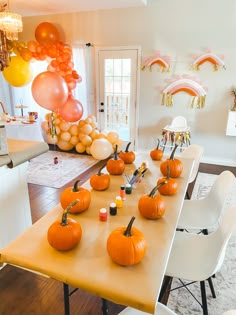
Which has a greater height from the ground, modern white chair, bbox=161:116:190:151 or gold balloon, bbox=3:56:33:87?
gold balloon, bbox=3:56:33:87

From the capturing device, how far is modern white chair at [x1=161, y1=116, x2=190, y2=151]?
431 centimetres

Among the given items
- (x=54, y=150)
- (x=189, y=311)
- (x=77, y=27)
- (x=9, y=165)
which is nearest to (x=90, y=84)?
(x=77, y=27)

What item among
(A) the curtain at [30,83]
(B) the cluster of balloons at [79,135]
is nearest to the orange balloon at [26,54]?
(A) the curtain at [30,83]

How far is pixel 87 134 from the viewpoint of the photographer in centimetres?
489

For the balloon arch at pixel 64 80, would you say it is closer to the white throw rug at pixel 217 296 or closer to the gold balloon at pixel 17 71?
the gold balloon at pixel 17 71

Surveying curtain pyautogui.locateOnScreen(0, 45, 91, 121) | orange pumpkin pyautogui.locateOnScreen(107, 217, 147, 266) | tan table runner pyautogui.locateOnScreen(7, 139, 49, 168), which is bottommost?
orange pumpkin pyautogui.locateOnScreen(107, 217, 147, 266)

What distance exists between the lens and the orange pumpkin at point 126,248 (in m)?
0.96

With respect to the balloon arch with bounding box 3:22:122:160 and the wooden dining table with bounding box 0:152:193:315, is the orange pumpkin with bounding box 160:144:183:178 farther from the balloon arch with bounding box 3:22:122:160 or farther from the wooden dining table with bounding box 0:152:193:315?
the balloon arch with bounding box 3:22:122:160

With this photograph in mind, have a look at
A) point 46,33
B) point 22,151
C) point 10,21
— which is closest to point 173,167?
point 22,151

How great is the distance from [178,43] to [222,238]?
3911 mm

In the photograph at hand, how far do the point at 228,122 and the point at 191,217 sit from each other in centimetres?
277

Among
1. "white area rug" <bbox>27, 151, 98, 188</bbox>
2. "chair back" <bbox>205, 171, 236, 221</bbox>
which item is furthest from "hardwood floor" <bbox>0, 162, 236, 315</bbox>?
"white area rug" <bbox>27, 151, 98, 188</bbox>

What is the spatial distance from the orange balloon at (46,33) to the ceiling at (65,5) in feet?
1.04

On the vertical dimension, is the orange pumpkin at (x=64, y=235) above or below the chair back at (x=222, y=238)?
above
